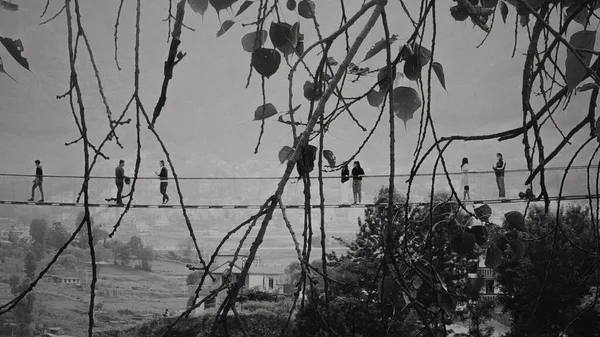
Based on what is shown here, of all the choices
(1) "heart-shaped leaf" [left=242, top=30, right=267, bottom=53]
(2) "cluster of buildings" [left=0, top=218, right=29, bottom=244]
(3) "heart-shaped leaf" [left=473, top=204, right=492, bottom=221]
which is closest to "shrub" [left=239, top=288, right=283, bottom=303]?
(3) "heart-shaped leaf" [left=473, top=204, right=492, bottom=221]

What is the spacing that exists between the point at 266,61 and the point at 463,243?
40 cm

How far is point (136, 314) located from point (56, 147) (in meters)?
68.3

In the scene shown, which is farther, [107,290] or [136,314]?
[107,290]

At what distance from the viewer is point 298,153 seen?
36cm

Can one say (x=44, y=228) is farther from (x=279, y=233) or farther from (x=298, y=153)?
(x=298, y=153)

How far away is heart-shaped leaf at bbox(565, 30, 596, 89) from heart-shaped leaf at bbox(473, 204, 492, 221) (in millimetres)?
379

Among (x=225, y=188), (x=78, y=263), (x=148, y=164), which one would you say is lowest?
(x=78, y=263)

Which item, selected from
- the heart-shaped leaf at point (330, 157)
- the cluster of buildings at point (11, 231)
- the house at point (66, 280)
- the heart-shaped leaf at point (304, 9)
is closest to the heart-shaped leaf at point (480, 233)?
the heart-shaped leaf at point (330, 157)

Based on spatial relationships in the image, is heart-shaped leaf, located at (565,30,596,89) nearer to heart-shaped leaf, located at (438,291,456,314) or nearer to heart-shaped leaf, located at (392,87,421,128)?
heart-shaped leaf, located at (392,87,421,128)

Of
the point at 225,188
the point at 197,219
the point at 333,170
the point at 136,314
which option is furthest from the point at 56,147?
the point at 333,170

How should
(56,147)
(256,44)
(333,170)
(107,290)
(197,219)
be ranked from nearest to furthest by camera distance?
1. (256,44)
2. (333,170)
3. (107,290)
4. (197,219)
5. (56,147)

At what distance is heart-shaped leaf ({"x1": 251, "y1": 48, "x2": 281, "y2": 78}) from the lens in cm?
53

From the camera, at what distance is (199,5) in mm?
591

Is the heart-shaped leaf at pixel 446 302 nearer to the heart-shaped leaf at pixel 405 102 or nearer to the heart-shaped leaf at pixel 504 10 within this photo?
the heart-shaped leaf at pixel 405 102
